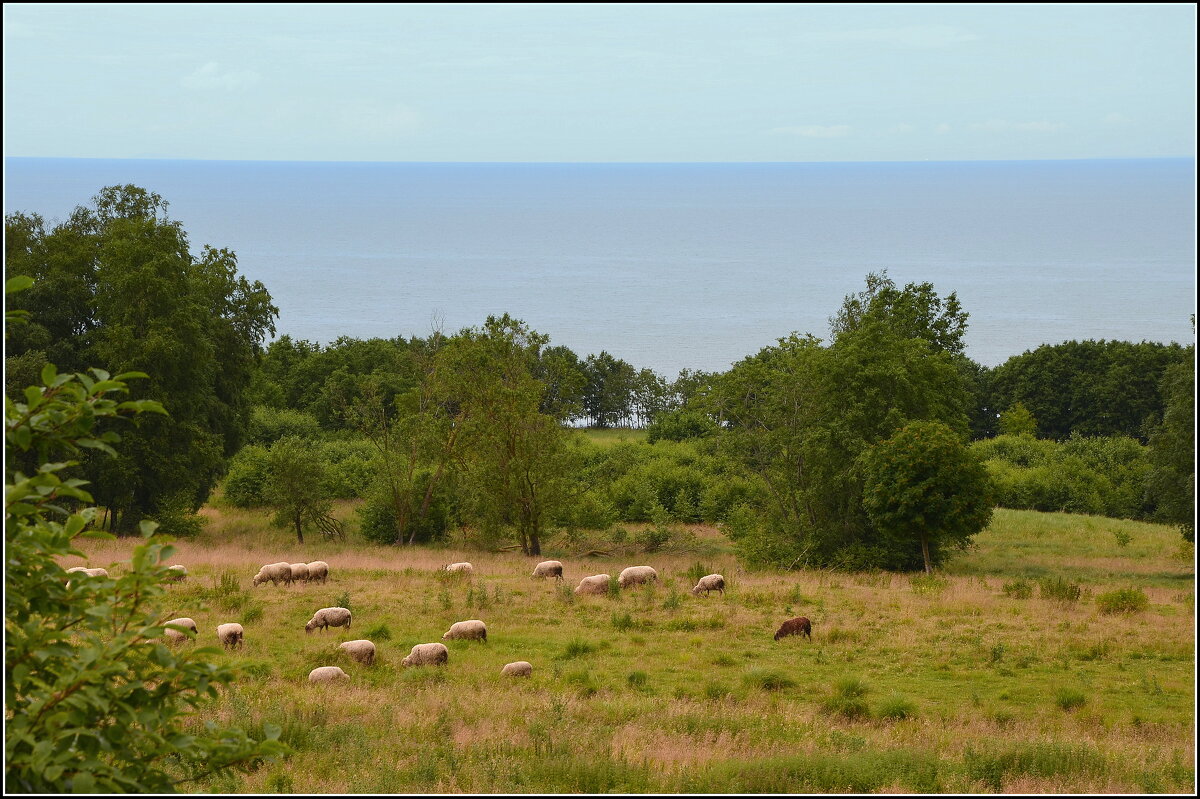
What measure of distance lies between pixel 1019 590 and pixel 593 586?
12.1 m

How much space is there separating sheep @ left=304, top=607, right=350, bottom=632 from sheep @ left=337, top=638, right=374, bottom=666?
293 cm

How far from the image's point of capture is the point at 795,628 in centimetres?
2214

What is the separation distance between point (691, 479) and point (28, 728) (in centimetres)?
4764

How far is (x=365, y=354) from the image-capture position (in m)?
78.0

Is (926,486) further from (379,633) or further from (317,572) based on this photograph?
(317,572)

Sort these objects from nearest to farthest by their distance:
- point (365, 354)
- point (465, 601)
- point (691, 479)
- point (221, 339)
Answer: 1. point (465, 601)
2. point (221, 339)
3. point (691, 479)
4. point (365, 354)

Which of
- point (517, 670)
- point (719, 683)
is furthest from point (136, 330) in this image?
point (719, 683)

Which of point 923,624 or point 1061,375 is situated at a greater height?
point 1061,375

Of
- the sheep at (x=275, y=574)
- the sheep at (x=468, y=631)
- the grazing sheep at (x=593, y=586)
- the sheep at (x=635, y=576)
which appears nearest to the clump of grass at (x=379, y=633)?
the sheep at (x=468, y=631)

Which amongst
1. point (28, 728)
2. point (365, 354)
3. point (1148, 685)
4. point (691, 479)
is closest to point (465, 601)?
point (1148, 685)

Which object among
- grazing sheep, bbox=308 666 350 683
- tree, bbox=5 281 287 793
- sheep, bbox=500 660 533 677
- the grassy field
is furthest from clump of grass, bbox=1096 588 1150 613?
tree, bbox=5 281 287 793

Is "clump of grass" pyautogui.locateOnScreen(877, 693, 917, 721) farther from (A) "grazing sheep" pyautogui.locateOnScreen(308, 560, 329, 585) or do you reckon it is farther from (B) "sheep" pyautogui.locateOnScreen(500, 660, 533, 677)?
(A) "grazing sheep" pyautogui.locateOnScreen(308, 560, 329, 585)

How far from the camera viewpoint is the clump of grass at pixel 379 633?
71.3ft

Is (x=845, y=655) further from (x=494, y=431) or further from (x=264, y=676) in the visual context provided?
(x=494, y=431)
